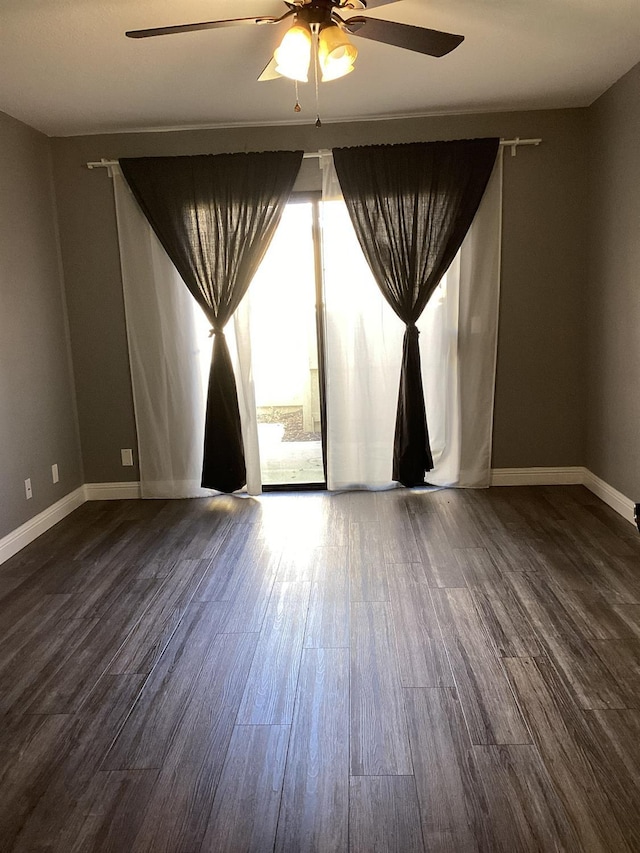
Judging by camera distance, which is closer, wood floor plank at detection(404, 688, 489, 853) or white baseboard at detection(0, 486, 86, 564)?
wood floor plank at detection(404, 688, 489, 853)

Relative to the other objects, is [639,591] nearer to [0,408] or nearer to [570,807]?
[570,807]

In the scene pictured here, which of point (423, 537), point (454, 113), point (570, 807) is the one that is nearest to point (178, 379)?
point (423, 537)

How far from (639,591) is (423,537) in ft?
3.78

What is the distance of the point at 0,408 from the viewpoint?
11.9 feet

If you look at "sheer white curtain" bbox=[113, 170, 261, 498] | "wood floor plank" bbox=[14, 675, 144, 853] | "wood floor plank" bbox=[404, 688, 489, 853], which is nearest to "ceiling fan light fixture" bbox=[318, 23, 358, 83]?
"sheer white curtain" bbox=[113, 170, 261, 498]

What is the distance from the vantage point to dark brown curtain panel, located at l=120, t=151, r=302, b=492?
4.24 m

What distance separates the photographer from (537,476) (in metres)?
4.55

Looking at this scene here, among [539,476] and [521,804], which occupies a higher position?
[539,476]

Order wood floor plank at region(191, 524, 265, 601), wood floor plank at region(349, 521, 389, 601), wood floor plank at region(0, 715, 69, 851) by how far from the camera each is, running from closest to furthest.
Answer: wood floor plank at region(0, 715, 69, 851)
wood floor plank at region(349, 521, 389, 601)
wood floor plank at region(191, 524, 265, 601)

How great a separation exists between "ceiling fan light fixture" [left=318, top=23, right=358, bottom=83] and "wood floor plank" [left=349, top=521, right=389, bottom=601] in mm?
2234

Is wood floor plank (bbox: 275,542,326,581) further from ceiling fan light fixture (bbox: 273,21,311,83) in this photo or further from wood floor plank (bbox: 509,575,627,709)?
ceiling fan light fixture (bbox: 273,21,311,83)

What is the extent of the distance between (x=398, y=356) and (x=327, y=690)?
8.63 ft

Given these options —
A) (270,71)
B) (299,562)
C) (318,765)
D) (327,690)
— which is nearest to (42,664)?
(327,690)

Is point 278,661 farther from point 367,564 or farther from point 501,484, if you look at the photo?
point 501,484
